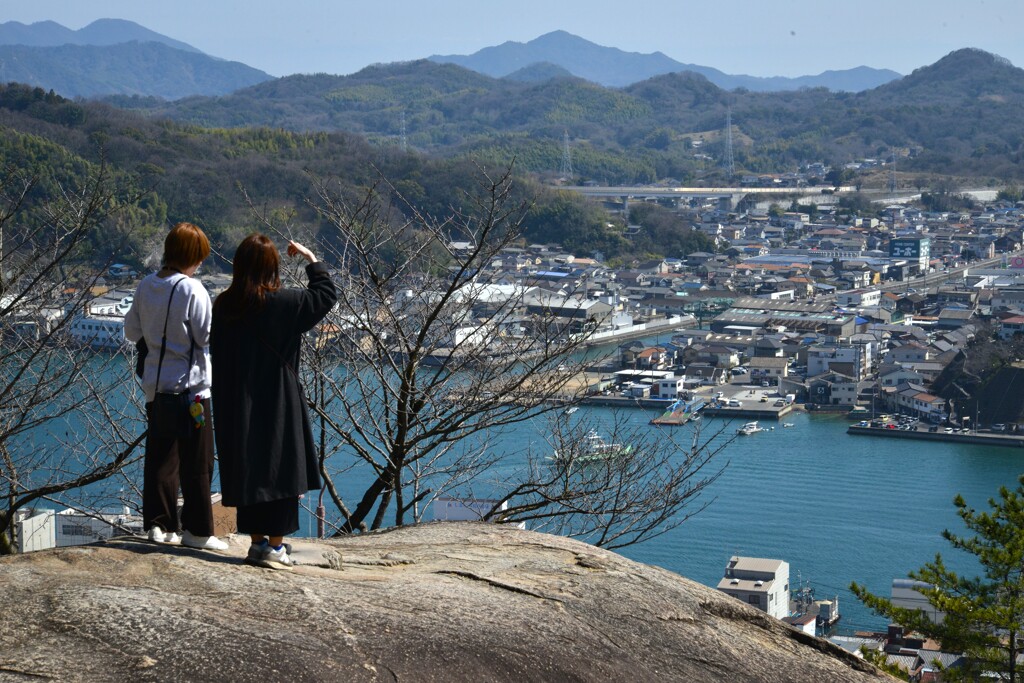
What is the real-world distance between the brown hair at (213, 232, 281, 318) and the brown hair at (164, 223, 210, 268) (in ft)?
0.12

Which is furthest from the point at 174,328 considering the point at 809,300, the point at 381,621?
the point at 809,300

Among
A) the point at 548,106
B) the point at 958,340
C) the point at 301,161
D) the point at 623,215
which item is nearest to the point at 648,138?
the point at 548,106

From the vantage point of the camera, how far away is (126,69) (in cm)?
8012

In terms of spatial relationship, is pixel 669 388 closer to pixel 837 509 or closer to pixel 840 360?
pixel 840 360

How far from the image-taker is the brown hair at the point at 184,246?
1170 millimetres

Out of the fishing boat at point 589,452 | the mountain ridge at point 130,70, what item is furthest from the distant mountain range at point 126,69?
the fishing boat at point 589,452

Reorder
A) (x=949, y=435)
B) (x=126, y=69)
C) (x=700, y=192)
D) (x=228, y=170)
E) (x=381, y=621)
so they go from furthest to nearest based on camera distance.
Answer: (x=126, y=69)
(x=700, y=192)
(x=228, y=170)
(x=949, y=435)
(x=381, y=621)

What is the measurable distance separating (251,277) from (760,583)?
477cm

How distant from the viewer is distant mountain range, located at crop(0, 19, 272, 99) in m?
65.0

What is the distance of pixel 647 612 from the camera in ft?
4.30

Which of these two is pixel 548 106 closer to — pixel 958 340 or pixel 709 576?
pixel 958 340

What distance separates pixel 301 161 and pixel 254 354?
18845 mm

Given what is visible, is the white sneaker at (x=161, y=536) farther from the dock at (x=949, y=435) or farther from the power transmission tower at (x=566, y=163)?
the power transmission tower at (x=566, y=163)

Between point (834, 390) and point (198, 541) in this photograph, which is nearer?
point (198, 541)
